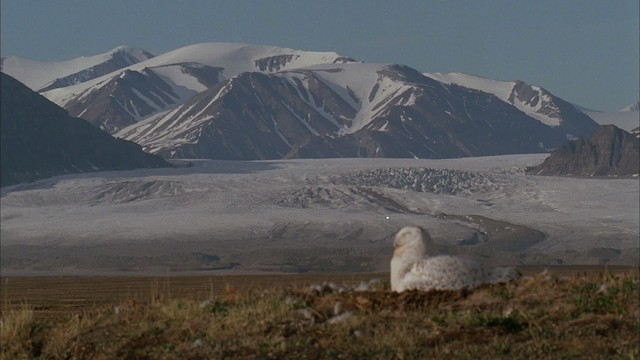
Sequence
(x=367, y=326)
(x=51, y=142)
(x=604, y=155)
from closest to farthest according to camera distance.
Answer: (x=367, y=326)
(x=51, y=142)
(x=604, y=155)

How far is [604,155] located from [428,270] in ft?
538

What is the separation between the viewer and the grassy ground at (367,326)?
39.0ft

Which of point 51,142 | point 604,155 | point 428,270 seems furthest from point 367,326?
point 604,155

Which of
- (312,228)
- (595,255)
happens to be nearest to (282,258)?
(312,228)

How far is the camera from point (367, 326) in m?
12.6

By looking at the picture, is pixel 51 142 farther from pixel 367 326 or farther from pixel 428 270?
pixel 367 326

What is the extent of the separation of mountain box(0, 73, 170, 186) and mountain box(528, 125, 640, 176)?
45.5 m

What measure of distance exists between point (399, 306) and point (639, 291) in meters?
2.10

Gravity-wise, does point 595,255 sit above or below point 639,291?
below

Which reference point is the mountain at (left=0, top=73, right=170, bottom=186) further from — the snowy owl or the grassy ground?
the grassy ground

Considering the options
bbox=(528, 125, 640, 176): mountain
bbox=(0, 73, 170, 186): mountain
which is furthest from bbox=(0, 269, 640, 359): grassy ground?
bbox=(528, 125, 640, 176): mountain

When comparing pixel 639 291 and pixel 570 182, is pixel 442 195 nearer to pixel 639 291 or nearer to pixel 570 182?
pixel 570 182

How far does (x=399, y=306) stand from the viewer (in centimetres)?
1329

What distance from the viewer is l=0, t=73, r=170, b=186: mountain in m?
165
